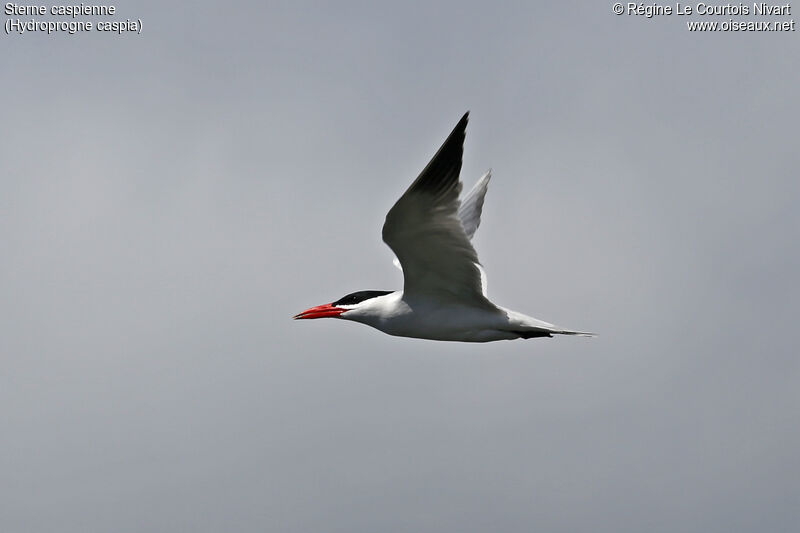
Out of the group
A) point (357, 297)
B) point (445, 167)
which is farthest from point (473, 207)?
point (445, 167)

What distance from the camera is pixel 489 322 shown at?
1380 centimetres

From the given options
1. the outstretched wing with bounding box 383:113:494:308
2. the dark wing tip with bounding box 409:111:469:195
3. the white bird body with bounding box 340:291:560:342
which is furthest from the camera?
the white bird body with bounding box 340:291:560:342

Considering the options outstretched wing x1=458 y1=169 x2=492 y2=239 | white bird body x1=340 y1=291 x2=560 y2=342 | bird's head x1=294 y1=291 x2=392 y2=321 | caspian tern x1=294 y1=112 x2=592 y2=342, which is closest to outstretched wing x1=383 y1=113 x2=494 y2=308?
caspian tern x1=294 y1=112 x2=592 y2=342

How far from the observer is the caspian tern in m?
12.2

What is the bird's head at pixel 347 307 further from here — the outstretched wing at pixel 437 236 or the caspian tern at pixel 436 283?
the outstretched wing at pixel 437 236

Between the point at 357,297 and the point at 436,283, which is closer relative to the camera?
the point at 436,283

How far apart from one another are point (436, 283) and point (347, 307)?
1397 millimetres

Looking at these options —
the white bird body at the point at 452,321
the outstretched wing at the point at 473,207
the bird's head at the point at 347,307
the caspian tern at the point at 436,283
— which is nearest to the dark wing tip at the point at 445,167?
the caspian tern at the point at 436,283

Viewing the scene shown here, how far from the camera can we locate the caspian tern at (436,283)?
12.2 m

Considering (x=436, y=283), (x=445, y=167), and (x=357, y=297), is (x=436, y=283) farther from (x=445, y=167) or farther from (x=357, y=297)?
(x=445, y=167)

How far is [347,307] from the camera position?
47.5ft

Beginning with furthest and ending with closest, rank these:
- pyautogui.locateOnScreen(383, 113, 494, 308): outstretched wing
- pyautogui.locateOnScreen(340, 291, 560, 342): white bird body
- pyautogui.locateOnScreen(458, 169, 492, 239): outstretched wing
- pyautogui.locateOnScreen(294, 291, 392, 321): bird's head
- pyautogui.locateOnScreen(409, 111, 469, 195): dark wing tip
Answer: pyautogui.locateOnScreen(458, 169, 492, 239): outstretched wing, pyautogui.locateOnScreen(294, 291, 392, 321): bird's head, pyautogui.locateOnScreen(340, 291, 560, 342): white bird body, pyautogui.locateOnScreen(383, 113, 494, 308): outstretched wing, pyautogui.locateOnScreen(409, 111, 469, 195): dark wing tip

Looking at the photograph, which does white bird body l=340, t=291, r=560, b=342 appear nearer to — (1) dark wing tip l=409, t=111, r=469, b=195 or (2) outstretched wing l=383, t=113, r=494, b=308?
(2) outstretched wing l=383, t=113, r=494, b=308

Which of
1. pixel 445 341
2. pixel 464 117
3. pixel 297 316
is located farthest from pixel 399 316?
pixel 464 117
